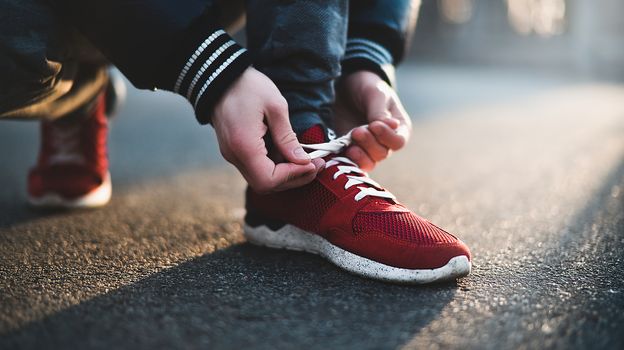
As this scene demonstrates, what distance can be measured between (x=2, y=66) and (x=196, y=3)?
0.82ft

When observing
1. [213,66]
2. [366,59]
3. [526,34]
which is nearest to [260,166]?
[213,66]

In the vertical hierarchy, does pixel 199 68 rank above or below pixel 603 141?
above

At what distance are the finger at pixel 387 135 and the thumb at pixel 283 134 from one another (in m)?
0.12

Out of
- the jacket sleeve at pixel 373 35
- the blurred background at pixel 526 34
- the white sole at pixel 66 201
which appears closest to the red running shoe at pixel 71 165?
the white sole at pixel 66 201

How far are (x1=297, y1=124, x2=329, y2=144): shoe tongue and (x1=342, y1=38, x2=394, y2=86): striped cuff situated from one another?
15 cm

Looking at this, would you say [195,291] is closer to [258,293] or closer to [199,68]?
[258,293]

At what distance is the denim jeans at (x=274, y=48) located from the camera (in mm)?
711

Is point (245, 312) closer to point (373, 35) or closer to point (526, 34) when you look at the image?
point (373, 35)

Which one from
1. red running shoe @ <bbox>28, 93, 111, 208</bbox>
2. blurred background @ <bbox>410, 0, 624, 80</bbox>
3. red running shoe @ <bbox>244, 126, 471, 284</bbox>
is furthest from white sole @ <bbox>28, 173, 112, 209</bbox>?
blurred background @ <bbox>410, 0, 624, 80</bbox>

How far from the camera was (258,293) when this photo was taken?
65cm

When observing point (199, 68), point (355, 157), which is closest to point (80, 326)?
point (199, 68)

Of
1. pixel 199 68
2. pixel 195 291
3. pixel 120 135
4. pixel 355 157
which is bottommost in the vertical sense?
pixel 120 135

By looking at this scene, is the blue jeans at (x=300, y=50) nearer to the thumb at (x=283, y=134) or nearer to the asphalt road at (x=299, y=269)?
the thumb at (x=283, y=134)

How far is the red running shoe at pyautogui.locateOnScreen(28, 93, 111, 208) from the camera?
3.35 feet
